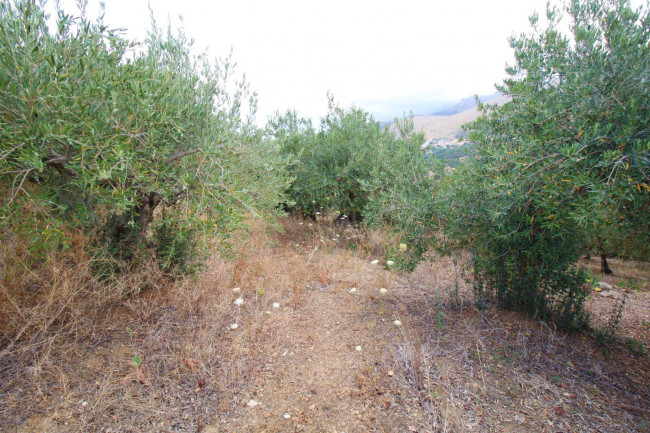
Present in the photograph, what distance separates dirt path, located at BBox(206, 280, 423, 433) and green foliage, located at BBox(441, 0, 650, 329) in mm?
1846

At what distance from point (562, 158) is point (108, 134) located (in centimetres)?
402

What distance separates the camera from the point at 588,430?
9.13ft

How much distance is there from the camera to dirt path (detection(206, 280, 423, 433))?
285 cm

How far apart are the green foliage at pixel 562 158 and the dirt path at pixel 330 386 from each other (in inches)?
72.7

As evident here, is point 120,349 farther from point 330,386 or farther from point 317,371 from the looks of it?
point 330,386

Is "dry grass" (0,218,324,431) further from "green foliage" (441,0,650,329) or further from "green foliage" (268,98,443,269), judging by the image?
"green foliage" (268,98,443,269)

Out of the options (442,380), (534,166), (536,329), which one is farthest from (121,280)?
(536,329)

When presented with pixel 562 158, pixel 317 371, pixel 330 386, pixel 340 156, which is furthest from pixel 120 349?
pixel 340 156

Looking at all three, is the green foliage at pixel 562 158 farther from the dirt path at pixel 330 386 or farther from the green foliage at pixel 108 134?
the green foliage at pixel 108 134

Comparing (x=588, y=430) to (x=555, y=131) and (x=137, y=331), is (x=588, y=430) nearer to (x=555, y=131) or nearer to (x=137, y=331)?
(x=555, y=131)

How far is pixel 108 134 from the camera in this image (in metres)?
2.86

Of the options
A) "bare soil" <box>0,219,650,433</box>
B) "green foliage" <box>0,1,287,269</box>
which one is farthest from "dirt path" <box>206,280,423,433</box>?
"green foliage" <box>0,1,287,269</box>

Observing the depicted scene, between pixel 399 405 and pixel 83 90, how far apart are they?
3821mm

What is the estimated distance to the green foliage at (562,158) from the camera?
9.20 ft
